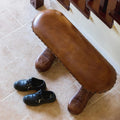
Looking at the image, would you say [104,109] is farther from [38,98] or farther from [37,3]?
[37,3]

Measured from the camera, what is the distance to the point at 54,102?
179 cm

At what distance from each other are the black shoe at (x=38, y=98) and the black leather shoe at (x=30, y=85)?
0.15 ft

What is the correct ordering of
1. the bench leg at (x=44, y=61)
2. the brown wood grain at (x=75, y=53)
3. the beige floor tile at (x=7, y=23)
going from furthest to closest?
the beige floor tile at (x=7, y=23) → the bench leg at (x=44, y=61) → the brown wood grain at (x=75, y=53)

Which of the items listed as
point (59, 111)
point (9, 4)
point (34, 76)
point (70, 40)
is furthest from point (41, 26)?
point (9, 4)

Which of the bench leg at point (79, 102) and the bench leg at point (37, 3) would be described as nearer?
the bench leg at point (79, 102)

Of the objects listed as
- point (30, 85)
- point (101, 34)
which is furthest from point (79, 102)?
point (101, 34)

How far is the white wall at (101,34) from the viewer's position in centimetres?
171

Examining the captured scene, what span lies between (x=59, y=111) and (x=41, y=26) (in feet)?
1.74

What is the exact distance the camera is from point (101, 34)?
5.89ft

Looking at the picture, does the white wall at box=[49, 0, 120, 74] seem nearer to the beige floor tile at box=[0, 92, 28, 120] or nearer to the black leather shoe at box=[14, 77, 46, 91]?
the black leather shoe at box=[14, 77, 46, 91]

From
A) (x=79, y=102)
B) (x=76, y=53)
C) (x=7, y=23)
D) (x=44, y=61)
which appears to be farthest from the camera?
(x=7, y=23)

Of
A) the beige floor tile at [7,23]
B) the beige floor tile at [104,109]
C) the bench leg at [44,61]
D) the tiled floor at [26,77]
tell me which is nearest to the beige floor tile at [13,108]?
the tiled floor at [26,77]

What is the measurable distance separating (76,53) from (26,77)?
47 cm

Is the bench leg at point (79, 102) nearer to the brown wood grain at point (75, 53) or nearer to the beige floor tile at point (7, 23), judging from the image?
the brown wood grain at point (75, 53)
